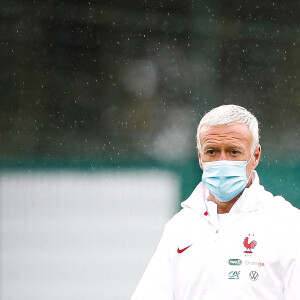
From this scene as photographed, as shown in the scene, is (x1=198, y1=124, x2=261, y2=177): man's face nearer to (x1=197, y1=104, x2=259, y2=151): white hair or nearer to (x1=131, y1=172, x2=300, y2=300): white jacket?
(x1=197, y1=104, x2=259, y2=151): white hair

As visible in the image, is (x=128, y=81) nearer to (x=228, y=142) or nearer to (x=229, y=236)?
(x=228, y=142)

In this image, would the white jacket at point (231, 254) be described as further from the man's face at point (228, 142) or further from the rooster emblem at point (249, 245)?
the man's face at point (228, 142)

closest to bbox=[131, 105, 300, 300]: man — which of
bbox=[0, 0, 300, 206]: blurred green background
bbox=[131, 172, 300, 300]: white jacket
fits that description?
bbox=[131, 172, 300, 300]: white jacket

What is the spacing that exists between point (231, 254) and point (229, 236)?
7cm

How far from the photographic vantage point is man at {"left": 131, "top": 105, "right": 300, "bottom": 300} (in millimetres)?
2100

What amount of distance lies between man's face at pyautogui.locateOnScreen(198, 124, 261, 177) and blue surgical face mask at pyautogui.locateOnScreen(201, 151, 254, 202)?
0.02m

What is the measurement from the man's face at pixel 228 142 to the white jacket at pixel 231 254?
12 centimetres

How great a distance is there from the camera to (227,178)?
2312 mm

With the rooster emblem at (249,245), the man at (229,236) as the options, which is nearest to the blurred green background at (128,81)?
the man at (229,236)

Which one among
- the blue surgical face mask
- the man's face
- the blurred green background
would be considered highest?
the blurred green background

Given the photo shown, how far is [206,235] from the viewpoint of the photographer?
2.27m

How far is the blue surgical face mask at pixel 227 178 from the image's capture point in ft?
7.63

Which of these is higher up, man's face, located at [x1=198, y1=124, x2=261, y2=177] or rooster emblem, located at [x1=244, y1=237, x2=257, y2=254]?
man's face, located at [x1=198, y1=124, x2=261, y2=177]

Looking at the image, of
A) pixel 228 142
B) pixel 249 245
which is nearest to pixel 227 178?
pixel 228 142
